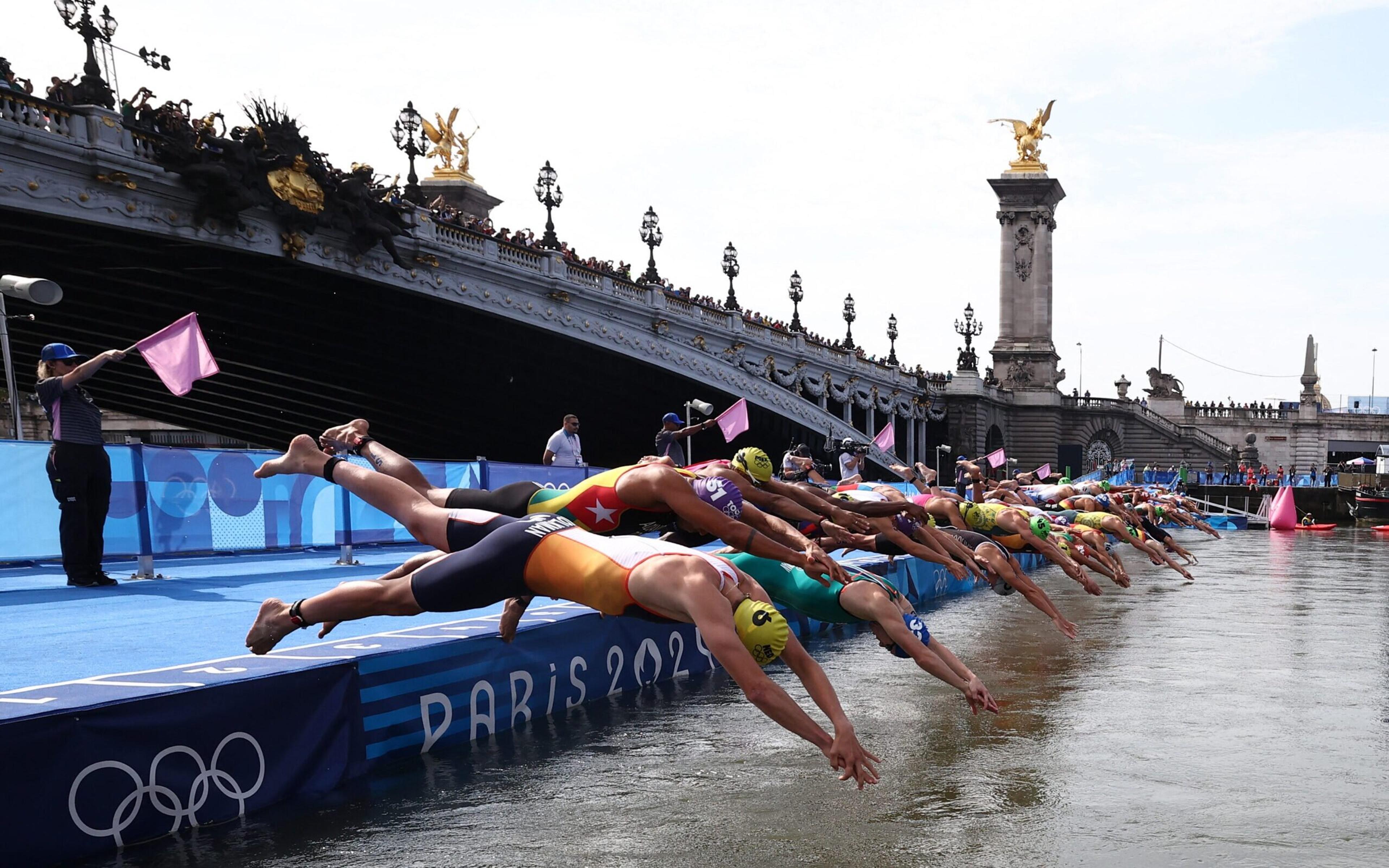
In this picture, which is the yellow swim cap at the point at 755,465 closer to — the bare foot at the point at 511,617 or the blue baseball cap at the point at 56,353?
the bare foot at the point at 511,617

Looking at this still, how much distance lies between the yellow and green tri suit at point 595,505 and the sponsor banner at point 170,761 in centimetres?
A: 164

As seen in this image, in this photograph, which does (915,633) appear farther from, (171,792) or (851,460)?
(851,460)

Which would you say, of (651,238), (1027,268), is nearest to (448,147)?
(651,238)

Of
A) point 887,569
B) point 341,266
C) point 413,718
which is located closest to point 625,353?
point 341,266

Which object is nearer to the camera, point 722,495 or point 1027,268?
point 722,495

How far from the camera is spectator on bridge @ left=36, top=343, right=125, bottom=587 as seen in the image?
10898mm

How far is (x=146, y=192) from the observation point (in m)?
29.3

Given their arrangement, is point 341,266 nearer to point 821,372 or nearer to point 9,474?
point 9,474

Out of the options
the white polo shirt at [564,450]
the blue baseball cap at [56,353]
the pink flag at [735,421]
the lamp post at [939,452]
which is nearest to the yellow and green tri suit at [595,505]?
the blue baseball cap at [56,353]

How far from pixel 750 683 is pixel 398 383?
156ft

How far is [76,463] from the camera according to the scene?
1099 cm

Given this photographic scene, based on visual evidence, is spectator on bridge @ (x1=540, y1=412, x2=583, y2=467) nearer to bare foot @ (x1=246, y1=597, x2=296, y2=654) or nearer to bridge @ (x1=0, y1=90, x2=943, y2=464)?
bare foot @ (x1=246, y1=597, x2=296, y2=654)

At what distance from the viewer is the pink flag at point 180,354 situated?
13180 millimetres

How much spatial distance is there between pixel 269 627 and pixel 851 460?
41.9 feet
